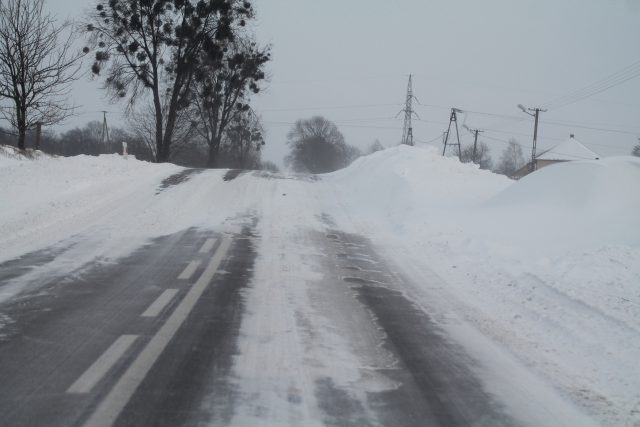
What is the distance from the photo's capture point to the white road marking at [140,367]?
11.4ft

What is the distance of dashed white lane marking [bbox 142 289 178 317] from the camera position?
5669mm

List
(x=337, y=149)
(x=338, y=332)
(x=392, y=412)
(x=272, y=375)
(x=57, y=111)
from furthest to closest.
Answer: (x=337, y=149) → (x=57, y=111) → (x=338, y=332) → (x=272, y=375) → (x=392, y=412)

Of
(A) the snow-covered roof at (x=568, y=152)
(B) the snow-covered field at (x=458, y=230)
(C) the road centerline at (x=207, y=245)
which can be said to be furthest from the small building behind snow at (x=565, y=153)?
(C) the road centerline at (x=207, y=245)

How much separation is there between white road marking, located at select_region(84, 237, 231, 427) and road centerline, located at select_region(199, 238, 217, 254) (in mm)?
2143

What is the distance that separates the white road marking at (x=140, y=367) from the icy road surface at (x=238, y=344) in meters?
0.02

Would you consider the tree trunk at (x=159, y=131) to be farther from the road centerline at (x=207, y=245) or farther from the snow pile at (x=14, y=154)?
the road centerline at (x=207, y=245)

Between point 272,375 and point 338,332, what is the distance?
124 cm

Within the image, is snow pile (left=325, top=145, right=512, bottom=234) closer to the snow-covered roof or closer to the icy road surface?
the icy road surface

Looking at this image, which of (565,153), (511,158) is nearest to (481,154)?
(511,158)

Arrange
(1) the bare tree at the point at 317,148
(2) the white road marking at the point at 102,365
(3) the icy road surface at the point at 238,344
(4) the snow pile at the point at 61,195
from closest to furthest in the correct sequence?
(3) the icy road surface at the point at 238,344 < (2) the white road marking at the point at 102,365 < (4) the snow pile at the point at 61,195 < (1) the bare tree at the point at 317,148

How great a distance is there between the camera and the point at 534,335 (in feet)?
18.4

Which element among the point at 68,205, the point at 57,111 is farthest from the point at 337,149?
the point at 68,205

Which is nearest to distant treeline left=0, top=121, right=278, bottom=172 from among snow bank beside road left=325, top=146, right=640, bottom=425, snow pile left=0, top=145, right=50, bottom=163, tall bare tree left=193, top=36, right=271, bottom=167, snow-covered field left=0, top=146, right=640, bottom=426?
tall bare tree left=193, top=36, right=271, bottom=167

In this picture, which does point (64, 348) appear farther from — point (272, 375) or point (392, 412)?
point (392, 412)
